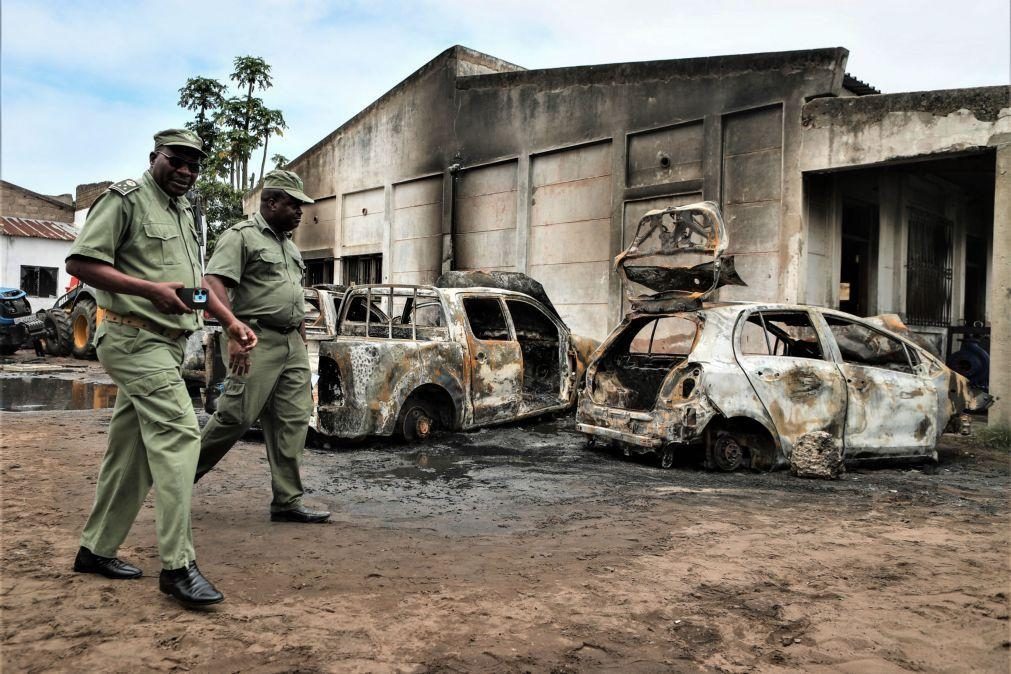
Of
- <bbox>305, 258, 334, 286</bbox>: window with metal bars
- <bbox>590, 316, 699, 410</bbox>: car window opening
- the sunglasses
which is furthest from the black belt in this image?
<bbox>305, 258, 334, 286</bbox>: window with metal bars

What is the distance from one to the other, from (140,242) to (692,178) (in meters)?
8.57

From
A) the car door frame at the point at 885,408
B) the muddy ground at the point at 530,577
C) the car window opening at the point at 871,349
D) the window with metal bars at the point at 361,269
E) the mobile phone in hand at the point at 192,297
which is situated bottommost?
the muddy ground at the point at 530,577

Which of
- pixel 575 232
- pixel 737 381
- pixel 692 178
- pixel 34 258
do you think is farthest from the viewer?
pixel 34 258

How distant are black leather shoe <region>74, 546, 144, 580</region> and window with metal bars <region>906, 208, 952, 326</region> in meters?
11.3

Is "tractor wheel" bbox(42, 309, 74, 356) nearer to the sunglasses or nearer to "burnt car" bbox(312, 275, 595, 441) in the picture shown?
"burnt car" bbox(312, 275, 595, 441)

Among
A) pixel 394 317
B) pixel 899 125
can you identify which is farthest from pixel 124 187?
pixel 899 125

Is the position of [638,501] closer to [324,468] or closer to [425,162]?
[324,468]

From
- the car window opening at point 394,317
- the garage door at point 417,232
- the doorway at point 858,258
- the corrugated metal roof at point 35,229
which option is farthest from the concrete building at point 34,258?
the doorway at point 858,258

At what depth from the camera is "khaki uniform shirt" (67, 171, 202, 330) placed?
292cm

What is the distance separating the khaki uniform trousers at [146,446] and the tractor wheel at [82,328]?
14907 millimetres

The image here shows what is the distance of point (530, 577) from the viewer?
11.1 feet

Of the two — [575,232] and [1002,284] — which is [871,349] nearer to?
[1002,284]

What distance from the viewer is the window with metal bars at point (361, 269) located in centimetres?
1664

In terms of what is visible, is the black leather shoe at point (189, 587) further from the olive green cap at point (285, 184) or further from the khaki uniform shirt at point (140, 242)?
the olive green cap at point (285, 184)
